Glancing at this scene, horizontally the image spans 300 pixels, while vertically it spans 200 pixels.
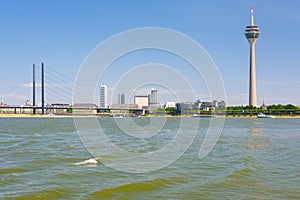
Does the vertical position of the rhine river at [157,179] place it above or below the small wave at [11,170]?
below

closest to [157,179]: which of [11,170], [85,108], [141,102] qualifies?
[11,170]

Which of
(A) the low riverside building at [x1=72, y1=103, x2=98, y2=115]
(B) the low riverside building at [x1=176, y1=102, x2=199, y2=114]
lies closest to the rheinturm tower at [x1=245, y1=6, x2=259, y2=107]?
(B) the low riverside building at [x1=176, y1=102, x2=199, y2=114]

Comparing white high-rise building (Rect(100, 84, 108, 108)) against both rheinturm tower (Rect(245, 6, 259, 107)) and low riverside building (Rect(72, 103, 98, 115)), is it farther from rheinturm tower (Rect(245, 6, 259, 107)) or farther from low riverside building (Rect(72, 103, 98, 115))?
rheinturm tower (Rect(245, 6, 259, 107))

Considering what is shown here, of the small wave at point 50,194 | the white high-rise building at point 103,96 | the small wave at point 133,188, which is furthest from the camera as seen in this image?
the white high-rise building at point 103,96

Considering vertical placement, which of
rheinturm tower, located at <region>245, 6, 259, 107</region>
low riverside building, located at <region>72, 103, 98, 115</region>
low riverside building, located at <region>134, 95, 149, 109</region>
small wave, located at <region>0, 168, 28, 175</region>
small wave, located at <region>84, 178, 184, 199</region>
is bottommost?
small wave, located at <region>84, 178, 184, 199</region>

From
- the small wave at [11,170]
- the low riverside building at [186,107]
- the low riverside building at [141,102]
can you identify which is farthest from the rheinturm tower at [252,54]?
the small wave at [11,170]

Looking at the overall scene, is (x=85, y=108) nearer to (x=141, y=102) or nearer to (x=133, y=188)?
(x=141, y=102)

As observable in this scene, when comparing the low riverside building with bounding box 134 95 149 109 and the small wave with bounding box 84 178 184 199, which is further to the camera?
the low riverside building with bounding box 134 95 149 109

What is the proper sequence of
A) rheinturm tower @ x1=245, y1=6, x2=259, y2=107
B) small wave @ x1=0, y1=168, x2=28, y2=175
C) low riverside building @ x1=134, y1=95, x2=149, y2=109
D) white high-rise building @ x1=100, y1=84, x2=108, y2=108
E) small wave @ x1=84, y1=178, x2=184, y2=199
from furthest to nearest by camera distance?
rheinturm tower @ x1=245, y1=6, x2=259, y2=107, low riverside building @ x1=134, y1=95, x2=149, y2=109, white high-rise building @ x1=100, y1=84, x2=108, y2=108, small wave @ x1=0, y1=168, x2=28, y2=175, small wave @ x1=84, y1=178, x2=184, y2=199

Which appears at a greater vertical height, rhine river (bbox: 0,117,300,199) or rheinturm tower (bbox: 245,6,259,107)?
rheinturm tower (bbox: 245,6,259,107)

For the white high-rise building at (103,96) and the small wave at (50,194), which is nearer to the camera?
the small wave at (50,194)

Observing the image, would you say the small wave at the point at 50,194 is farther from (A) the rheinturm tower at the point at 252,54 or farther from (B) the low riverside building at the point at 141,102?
(A) the rheinturm tower at the point at 252,54

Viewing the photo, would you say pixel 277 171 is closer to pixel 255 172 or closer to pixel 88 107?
pixel 255 172

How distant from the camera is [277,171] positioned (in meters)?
11.7
